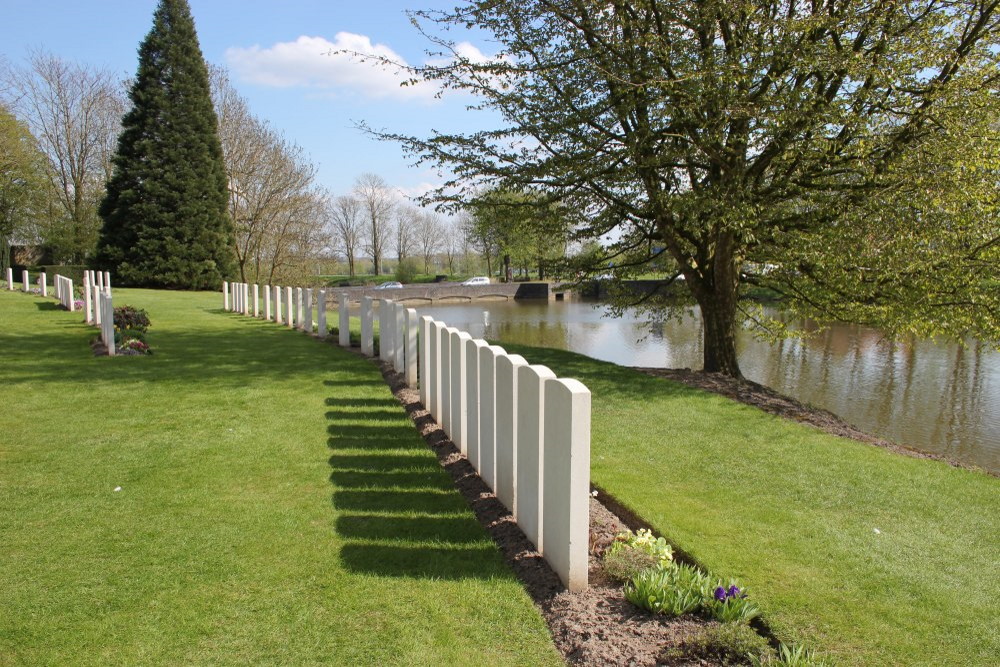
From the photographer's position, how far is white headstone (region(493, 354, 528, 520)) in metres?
4.47

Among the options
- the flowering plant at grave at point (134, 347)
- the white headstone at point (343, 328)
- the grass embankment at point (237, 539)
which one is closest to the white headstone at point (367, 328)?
the white headstone at point (343, 328)

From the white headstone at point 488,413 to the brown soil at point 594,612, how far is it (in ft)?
0.96

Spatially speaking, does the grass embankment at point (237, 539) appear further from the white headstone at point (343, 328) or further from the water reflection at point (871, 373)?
the water reflection at point (871, 373)

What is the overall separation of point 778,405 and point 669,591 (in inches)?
277

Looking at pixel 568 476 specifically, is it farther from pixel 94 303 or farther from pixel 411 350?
pixel 94 303

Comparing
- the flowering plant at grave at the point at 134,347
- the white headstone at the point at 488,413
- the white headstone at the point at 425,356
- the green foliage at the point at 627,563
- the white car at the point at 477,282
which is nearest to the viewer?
the green foliage at the point at 627,563

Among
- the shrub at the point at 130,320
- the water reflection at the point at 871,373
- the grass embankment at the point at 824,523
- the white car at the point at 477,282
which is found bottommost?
the water reflection at the point at 871,373

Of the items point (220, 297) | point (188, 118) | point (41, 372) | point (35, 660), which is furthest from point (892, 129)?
point (188, 118)

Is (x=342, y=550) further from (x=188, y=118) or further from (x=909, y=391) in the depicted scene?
(x=188, y=118)

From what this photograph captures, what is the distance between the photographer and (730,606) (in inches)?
131

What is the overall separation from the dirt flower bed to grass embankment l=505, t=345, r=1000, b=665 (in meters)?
0.51

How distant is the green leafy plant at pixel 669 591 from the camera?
3389 millimetres

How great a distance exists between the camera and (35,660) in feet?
9.98

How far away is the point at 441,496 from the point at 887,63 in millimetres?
8202
